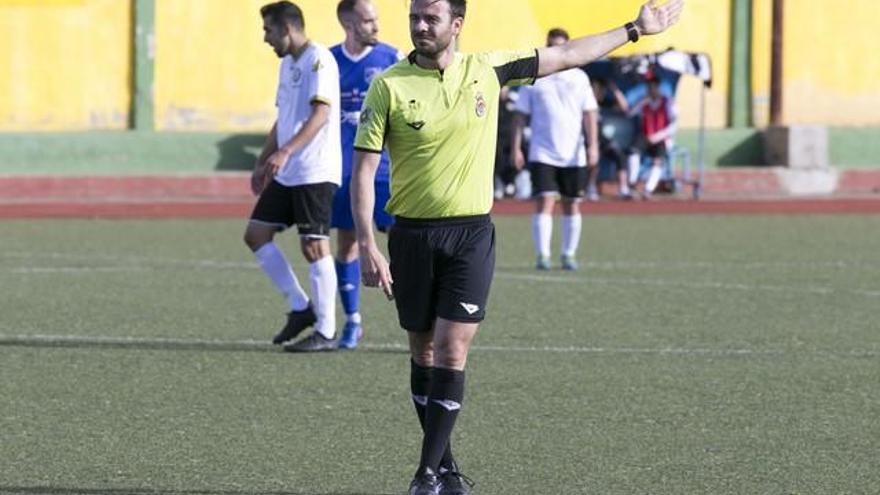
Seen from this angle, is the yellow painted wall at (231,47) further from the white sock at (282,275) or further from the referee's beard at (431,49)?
the referee's beard at (431,49)

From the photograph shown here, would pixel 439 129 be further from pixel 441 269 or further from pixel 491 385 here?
pixel 491 385

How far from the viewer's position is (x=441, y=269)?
27.1 ft

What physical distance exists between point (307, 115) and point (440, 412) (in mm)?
4607

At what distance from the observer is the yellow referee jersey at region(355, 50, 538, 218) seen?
26.5 feet

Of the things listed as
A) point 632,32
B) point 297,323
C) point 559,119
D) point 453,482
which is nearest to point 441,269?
point 453,482

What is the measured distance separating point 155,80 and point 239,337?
57.3 ft

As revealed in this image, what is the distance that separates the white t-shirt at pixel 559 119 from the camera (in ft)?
61.2

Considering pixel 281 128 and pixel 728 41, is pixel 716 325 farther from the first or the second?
pixel 728 41

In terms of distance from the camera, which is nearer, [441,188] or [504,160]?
[441,188]

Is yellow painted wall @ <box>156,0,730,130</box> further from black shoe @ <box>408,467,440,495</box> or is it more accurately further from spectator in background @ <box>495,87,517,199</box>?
black shoe @ <box>408,467,440,495</box>

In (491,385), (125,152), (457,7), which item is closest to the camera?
(457,7)

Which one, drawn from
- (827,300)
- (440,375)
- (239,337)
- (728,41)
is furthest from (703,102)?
(440,375)

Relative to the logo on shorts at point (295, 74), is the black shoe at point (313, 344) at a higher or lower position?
lower

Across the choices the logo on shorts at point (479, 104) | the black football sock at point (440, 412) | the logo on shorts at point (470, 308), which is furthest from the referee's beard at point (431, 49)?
the black football sock at point (440, 412)
